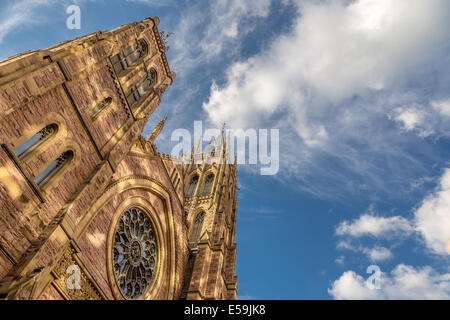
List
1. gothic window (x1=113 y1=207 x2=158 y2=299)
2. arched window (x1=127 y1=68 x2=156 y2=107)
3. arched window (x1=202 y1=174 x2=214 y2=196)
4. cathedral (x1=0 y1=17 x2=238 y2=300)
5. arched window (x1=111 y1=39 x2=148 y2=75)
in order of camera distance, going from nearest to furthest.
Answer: cathedral (x1=0 y1=17 x2=238 y2=300)
gothic window (x1=113 y1=207 x2=158 y2=299)
arched window (x1=111 y1=39 x2=148 y2=75)
arched window (x1=127 y1=68 x2=156 y2=107)
arched window (x1=202 y1=174 x2=214 y2=196)

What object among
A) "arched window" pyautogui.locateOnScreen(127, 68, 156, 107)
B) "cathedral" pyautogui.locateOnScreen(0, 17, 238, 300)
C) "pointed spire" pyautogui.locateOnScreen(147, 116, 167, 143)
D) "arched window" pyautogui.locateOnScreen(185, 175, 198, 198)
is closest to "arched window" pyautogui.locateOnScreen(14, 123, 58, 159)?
"cathedral" pyautogui.locateOnScreen(0, 17, 238, 300)

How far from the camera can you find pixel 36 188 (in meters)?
8.76

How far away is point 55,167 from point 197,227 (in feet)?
58.4

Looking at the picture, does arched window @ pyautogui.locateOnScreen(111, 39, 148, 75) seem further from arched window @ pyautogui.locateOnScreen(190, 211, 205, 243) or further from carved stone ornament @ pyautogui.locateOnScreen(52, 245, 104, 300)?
arched window @ pyautogui.locateOnScreen(190, 211, 205, 243)

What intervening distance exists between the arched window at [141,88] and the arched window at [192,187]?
14394 mm

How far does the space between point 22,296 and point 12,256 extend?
1.10 meters

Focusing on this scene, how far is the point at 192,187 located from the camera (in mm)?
32969

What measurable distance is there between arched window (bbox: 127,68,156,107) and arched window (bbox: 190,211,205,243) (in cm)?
1307

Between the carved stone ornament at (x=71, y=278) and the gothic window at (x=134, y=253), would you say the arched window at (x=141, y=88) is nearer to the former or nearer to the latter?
the gothic window at (x=134, y=253)

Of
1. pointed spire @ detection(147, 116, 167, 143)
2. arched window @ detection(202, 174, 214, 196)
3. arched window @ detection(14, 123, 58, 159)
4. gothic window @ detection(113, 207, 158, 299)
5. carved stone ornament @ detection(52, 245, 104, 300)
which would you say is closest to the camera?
arched window @ detection(14, 123, 58, 159)

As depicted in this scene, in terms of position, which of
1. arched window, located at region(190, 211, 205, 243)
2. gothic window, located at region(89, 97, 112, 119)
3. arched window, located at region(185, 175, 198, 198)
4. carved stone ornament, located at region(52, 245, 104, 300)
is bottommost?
carved stone ornament, located at region(52, 245, 104, 300)

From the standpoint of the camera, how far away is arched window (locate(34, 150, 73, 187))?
31.2 feet

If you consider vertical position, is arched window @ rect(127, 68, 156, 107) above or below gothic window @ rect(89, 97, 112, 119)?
above

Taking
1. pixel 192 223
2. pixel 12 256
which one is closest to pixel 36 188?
pixel 12 256
